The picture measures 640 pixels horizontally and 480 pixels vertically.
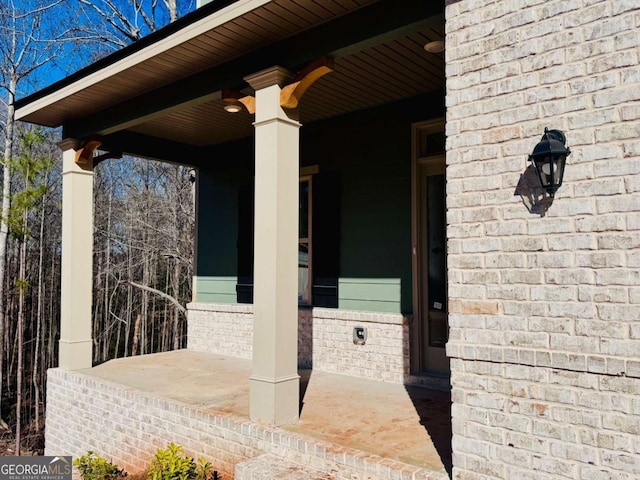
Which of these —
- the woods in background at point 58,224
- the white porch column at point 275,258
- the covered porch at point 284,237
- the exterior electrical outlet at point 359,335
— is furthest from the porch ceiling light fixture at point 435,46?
the woods in background at point 58,224

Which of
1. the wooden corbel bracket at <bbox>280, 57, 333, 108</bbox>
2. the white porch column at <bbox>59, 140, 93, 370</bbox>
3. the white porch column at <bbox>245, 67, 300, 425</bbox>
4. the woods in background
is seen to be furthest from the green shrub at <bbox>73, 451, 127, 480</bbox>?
the woods in background

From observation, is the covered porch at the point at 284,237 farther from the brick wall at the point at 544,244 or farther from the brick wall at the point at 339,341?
the brick wall at the point at 544,244

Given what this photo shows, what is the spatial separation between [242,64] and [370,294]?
8.99 ft

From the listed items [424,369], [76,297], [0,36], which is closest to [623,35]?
[424,369]

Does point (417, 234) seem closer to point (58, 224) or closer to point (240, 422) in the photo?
point (240, 422)

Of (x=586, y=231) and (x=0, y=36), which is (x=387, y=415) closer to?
(x=586, y=231)

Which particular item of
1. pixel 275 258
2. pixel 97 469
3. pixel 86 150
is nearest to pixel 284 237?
pixel 275 258

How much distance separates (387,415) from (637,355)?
7.03 ft

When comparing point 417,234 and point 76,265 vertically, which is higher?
point 417,234

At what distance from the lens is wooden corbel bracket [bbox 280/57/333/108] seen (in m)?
3.84

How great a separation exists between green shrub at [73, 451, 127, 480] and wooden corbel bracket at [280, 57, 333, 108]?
143 inches

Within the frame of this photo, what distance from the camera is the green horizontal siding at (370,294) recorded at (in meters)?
5.47

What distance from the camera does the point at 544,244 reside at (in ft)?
8.55

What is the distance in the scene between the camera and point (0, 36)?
10.7 meters
